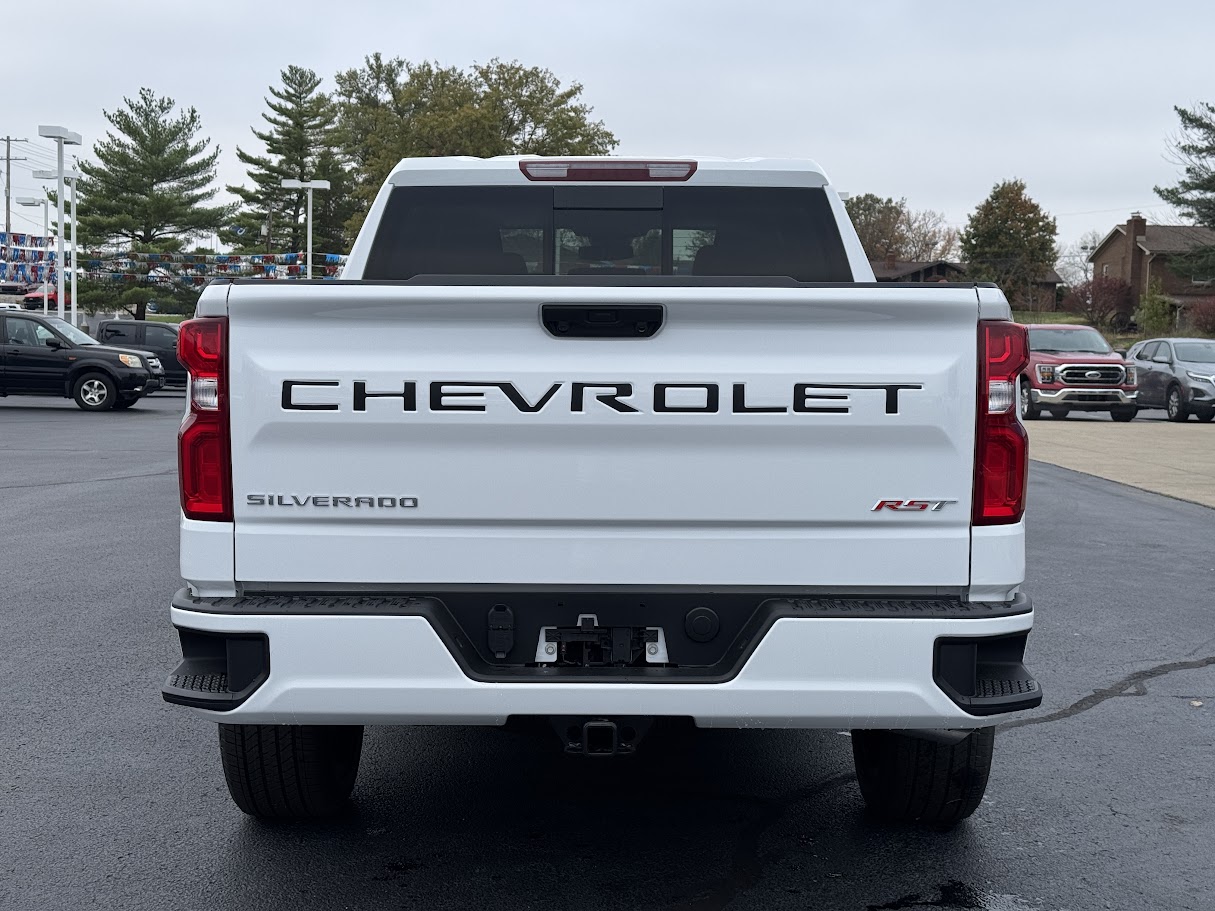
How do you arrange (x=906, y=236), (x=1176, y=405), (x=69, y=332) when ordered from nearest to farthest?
(x=69, y=332) → (x=1176, y=405) → (x=906, y=236)

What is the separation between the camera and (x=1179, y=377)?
87.4 ft

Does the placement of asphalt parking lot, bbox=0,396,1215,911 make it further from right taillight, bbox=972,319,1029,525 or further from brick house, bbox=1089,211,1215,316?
brick house, bbox=1089,211,1215,316

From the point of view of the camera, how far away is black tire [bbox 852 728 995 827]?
3961mm

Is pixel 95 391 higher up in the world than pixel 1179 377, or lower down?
lower down

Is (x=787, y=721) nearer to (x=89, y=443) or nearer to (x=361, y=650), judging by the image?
(x=361, y=650)

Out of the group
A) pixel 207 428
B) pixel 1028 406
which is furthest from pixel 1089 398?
pixel 207 428

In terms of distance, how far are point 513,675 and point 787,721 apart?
701 millimetres

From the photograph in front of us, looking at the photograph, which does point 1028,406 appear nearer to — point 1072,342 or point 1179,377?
point 1072,342

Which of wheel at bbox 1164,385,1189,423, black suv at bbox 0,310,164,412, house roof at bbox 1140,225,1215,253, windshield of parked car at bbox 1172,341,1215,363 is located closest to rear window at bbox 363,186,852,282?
black suv at bbox 0,310,164,412

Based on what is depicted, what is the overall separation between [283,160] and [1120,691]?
77.6 m

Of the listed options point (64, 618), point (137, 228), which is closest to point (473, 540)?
point (64, 618)

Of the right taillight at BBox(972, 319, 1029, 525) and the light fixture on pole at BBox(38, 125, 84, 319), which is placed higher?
the light fixture on pole at BBox(38, 125, 84, 319)

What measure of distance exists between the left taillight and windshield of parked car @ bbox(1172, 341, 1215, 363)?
2708 cm

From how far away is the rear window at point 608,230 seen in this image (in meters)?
5.24
